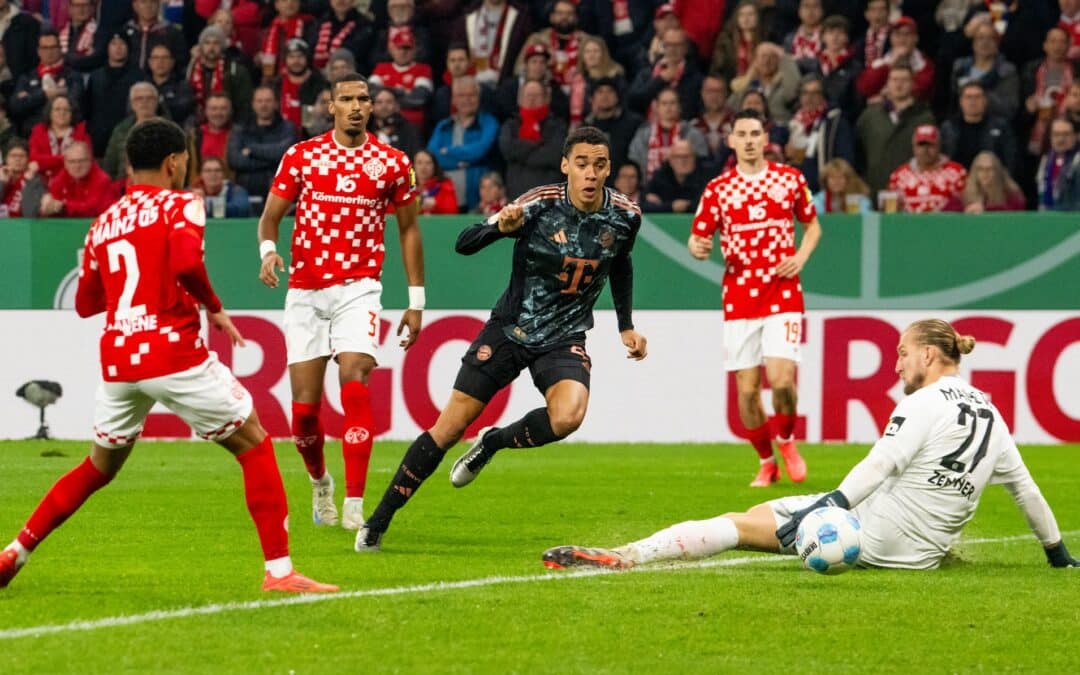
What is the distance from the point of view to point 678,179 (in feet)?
54.5

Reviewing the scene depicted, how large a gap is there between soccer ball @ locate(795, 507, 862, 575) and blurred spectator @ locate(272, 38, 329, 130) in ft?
38.6

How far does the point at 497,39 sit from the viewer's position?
1875 cm

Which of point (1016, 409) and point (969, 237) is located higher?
point (969, 237)

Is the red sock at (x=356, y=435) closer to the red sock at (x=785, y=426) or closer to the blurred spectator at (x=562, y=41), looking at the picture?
the red sock at (x=785, y=426)

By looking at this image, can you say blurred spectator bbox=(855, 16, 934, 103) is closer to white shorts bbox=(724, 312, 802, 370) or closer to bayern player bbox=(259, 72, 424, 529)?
white shorts bbox=(724, 312, 802, 370)

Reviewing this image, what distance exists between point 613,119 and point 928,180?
124 inches

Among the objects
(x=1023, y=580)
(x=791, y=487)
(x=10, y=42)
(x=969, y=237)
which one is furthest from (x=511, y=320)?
(x=10, y=42)

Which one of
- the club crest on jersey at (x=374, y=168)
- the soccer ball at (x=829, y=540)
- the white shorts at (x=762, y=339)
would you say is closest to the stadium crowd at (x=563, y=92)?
the white shorts at (x=762, y=339)

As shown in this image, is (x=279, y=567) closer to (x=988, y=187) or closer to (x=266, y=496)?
(x=266, y=496)

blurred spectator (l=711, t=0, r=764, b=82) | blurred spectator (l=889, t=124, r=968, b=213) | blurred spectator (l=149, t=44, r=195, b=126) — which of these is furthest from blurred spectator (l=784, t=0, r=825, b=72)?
blurred spectator (l=149, t=44, r=195, b=126)

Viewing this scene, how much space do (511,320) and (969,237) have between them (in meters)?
7.37

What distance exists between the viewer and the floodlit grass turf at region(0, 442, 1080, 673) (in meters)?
6.07

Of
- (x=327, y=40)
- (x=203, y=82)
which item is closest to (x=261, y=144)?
(x=203, y=82)

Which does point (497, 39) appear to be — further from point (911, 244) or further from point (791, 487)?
point (791, 487)
